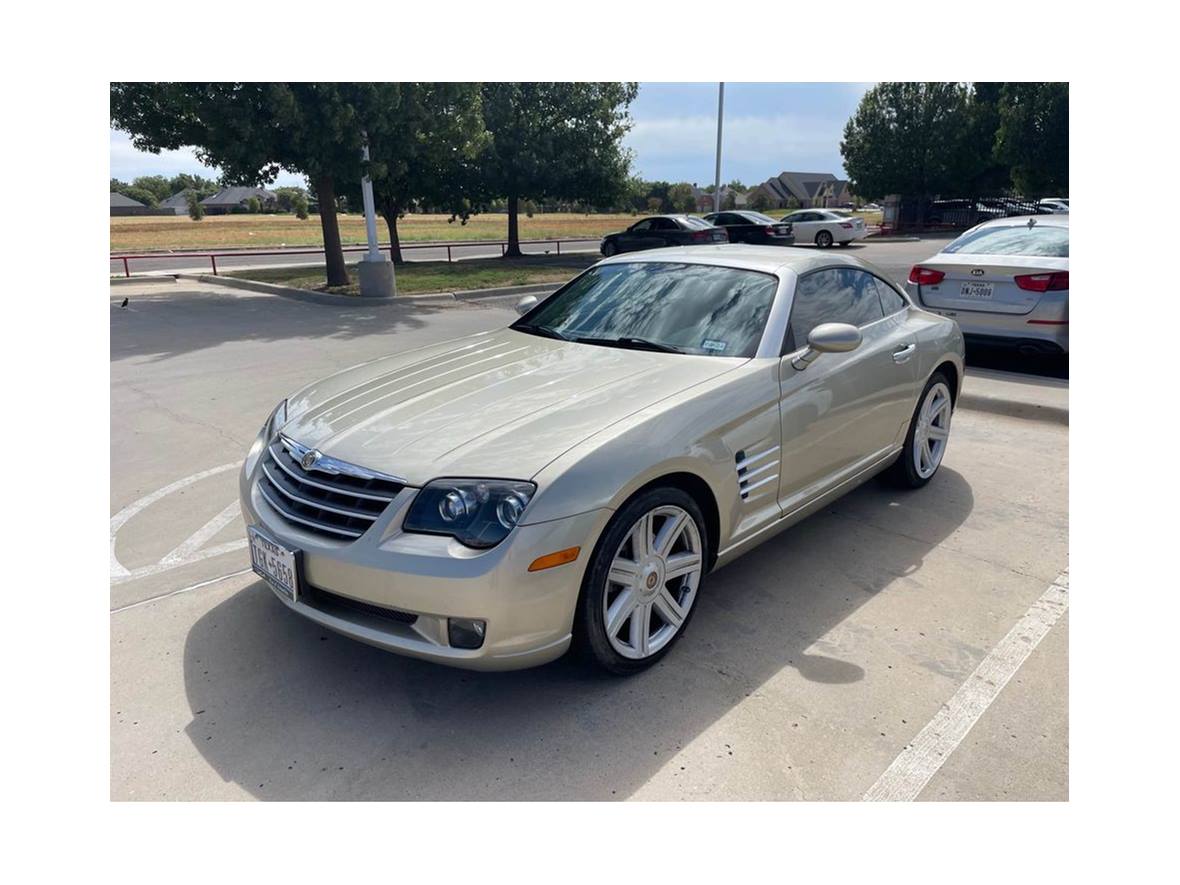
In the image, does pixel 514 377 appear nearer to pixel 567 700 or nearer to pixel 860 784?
pixel 567 700

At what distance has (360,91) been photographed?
13375 millimetres

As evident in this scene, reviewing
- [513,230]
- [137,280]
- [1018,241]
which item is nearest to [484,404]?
[1018,241]

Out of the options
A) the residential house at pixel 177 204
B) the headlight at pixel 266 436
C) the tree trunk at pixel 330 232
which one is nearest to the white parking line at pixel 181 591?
the headlight at pixel 266 436

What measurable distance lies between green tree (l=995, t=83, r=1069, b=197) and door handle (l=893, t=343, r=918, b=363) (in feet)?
118

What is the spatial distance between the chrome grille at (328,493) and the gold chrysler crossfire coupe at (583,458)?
0.01m

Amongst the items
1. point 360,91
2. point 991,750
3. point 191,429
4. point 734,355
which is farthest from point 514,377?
point 360,91

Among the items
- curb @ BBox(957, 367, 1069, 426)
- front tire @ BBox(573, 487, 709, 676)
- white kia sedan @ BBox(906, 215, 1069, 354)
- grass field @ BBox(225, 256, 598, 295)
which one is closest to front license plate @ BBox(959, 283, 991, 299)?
→ white kia sedan @ BBox(906, 215, 1069, 354)

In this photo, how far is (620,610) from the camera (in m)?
2.98

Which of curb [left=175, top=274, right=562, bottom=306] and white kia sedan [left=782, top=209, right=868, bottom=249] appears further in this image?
white kia sedan [left=782, top=209, right=868, bottom=249]

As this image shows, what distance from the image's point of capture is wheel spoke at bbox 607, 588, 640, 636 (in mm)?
2947

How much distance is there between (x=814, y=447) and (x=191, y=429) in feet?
15.9

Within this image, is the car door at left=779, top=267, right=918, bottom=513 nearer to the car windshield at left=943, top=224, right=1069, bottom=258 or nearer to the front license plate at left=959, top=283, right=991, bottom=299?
the front license plate at left=959, top=283, right=991, bottom=299

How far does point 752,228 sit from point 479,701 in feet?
78.7

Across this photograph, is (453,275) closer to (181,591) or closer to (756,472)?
(181,591)
